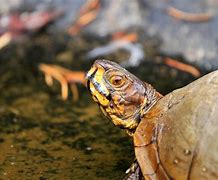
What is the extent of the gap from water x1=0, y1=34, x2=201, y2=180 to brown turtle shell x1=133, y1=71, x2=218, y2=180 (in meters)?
0.40

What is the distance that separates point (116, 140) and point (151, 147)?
0.78 m

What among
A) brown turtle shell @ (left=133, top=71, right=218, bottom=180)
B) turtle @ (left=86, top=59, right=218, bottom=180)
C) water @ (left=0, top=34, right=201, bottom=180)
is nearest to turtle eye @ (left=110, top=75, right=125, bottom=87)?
turtle @ (left=86, top=59, right=218, bottom=180)

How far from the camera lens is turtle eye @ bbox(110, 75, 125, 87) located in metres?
3.03

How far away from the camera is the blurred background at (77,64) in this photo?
3.35 m

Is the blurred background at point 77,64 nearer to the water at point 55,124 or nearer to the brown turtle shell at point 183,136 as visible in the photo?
the water at point 55,124

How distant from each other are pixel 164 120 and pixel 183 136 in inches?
6.8

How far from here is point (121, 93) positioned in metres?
3.02

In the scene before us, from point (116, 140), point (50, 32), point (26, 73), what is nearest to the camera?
point (116, 140)

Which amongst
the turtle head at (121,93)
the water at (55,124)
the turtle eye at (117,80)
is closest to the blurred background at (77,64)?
the water at (55,124)

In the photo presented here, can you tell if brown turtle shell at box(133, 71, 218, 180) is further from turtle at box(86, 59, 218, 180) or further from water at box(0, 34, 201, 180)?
water at box(0, 34, 201, 180)

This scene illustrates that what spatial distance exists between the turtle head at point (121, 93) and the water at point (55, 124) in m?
0.34

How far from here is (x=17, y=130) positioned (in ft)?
12.0

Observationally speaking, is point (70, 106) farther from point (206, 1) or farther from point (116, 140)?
point (206, 1)

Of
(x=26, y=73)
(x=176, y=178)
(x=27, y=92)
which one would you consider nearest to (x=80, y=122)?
(x=27, y=92)
